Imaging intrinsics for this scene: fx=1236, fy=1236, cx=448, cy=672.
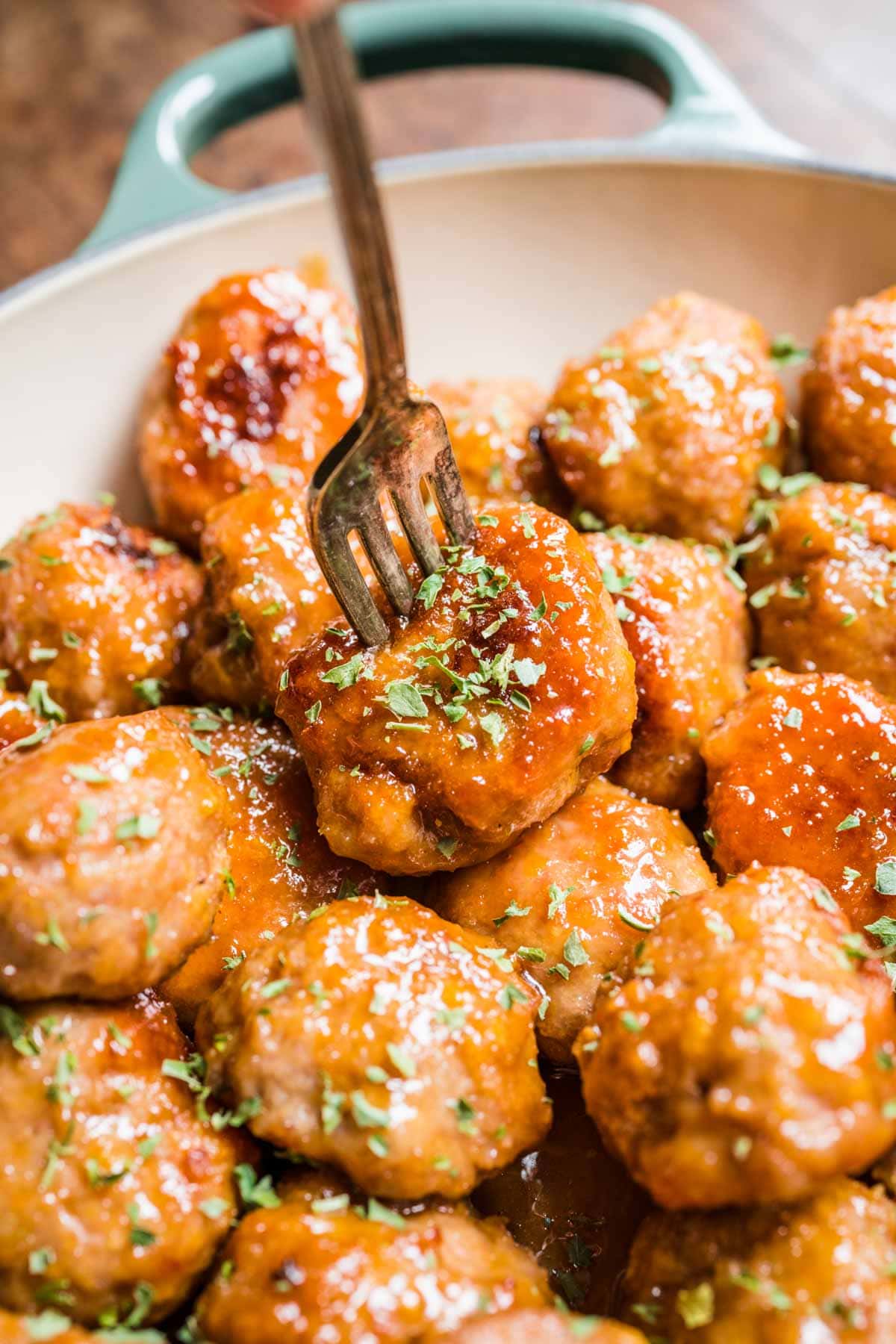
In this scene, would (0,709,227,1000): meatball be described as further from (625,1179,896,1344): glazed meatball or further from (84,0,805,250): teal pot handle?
(84,0,805,250): teal pot handle

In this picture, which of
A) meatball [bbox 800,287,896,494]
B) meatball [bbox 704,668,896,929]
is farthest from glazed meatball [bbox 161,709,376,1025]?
meatball [bbox 800,287,896,494]

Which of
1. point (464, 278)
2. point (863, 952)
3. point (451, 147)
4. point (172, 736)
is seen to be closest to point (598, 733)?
point (863, 952)

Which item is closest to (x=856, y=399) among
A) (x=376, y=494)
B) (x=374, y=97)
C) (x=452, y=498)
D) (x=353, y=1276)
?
(x=452, y=498)

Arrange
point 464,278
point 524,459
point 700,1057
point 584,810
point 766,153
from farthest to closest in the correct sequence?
point 464,278
point 766,153
point 524,459
point 584,810
point 700,1057

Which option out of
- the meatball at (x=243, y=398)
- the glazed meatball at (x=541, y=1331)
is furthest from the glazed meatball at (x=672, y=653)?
the glazed meatball at (x=541, y=1331)

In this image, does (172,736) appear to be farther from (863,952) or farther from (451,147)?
(451,147)

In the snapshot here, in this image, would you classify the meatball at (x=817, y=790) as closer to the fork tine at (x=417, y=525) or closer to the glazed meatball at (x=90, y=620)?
the fork tine at (x=417, y=525)
